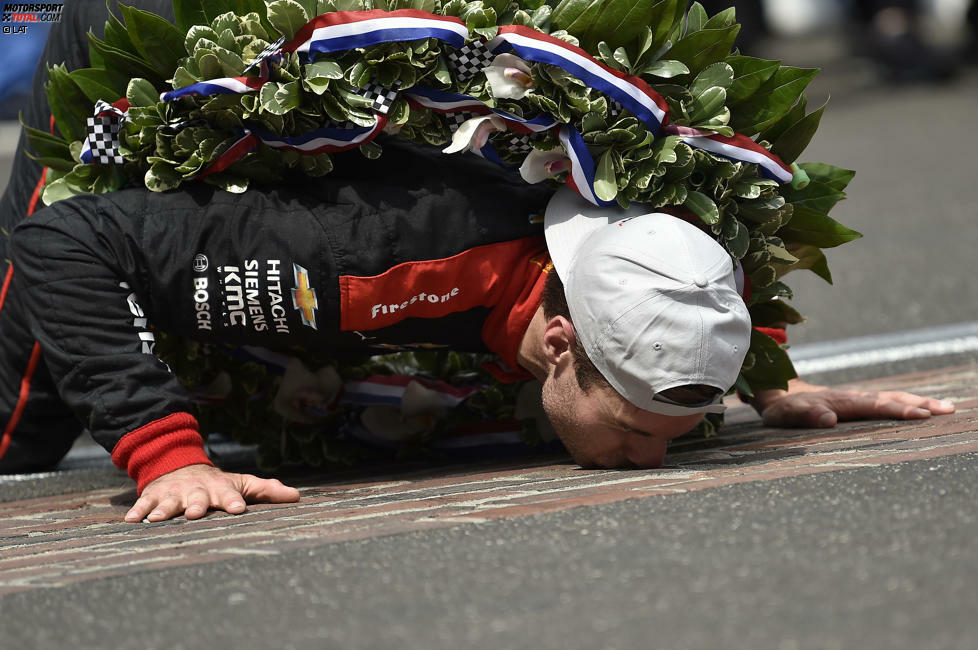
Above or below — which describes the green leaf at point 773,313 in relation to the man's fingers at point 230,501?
above

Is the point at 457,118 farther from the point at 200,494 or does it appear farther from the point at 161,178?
the point at 200,494

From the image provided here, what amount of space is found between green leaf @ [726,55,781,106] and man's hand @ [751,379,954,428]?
0.94 metres

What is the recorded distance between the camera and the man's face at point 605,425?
284 cm

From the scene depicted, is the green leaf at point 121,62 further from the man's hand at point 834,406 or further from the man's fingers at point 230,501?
the man's hand at point 834,406

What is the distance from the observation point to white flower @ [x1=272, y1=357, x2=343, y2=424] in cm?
342

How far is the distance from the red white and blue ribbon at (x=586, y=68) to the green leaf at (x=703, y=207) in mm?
189

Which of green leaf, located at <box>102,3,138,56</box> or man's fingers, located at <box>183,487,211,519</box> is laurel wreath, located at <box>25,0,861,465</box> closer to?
green leaf, located at <box>102,3,138,56</box>

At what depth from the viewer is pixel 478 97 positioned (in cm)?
283

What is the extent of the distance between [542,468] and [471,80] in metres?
0.96

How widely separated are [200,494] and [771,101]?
1575 millimetres

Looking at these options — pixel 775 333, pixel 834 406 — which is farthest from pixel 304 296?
pixel 834 406

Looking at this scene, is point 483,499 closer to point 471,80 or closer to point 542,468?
point 542,468

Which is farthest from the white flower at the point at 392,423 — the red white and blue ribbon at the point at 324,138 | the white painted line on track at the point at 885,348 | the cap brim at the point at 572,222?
the white painted line on track at the point at 885,348

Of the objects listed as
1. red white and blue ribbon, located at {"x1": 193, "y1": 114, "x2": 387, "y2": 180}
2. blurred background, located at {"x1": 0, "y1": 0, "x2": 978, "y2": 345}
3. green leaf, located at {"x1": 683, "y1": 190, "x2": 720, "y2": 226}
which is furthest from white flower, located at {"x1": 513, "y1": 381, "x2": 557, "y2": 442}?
blurred background, located at {"x1": 0, "y1": 0, "x2": 978, "y2": 345}
